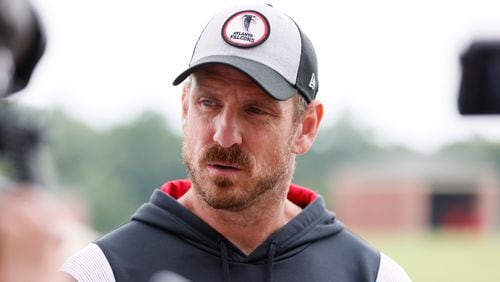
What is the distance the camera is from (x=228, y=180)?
7.14 ft

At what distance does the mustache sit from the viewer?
2.16m

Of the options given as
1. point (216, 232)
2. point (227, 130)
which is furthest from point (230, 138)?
point (216, 232)

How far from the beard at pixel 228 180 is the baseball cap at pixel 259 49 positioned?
0.19m

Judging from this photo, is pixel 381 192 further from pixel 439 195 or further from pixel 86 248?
pixel 86 248

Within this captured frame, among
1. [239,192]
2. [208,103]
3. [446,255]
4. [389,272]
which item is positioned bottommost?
[446,255]

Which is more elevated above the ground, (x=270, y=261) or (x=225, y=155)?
(x=225, y=155)

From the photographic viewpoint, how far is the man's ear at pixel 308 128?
252 cm

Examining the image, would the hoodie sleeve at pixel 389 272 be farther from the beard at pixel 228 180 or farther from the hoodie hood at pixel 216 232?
the beard at pixel 228 180

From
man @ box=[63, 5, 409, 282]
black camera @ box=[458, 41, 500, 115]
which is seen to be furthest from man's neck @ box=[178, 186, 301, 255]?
black camera @ box=[458, 41, 500, 115]

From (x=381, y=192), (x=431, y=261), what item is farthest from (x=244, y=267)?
(x=381, y=192)

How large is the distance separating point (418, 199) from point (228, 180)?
40304mm

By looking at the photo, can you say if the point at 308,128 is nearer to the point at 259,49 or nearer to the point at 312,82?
the point at 312,82

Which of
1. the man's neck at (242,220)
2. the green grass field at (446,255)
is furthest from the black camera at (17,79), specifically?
the green grass field at (446,255)

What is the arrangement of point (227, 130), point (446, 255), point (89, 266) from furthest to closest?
point (446, 255), point (227, 130), point (89, 266)
